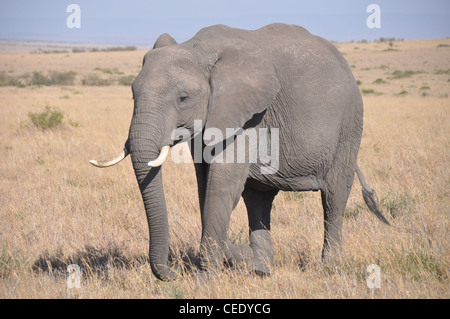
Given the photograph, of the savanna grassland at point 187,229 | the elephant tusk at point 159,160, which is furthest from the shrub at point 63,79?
the elephant tusk at point 159,160

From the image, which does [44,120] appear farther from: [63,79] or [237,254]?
[63,79]

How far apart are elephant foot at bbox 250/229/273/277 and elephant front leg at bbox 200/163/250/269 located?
0.62m

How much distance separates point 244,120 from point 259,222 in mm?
1437

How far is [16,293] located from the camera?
13.2 feet

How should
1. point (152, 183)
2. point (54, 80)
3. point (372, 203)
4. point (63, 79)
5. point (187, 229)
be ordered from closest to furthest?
point (152, 183)
point (372, 203)
point (187, 229)
point (54, 80)
point (63, 79)

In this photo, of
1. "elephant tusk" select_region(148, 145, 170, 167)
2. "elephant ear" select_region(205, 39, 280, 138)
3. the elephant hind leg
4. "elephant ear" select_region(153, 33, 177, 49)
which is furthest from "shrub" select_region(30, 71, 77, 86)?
"elephant tusk" select_region(148, 145, 170, 167)

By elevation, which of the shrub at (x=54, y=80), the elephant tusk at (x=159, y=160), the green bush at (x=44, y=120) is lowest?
the green bush at (x=44, y=120)

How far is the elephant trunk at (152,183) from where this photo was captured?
11.6ft

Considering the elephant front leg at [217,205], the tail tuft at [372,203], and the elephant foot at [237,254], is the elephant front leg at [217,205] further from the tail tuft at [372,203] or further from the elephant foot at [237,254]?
the tail tuft at [372,203]

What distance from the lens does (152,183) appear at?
370 centimetres

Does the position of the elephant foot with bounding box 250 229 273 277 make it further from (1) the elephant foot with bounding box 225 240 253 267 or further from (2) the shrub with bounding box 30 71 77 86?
(2) the shrub with bounding box 30 71 77 86

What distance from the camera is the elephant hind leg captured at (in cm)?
Result: 488

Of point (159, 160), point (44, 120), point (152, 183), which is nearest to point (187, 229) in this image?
point (152, 183)
